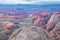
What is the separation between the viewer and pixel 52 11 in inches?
118

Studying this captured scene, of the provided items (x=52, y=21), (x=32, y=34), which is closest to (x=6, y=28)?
(x=32, y=34)

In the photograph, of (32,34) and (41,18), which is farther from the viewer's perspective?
(41,18)

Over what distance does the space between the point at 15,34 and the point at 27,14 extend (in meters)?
0.55

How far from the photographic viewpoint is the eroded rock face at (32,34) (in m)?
2.82

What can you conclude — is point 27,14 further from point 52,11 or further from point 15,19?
point 52,11

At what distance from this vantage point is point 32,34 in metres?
2.84

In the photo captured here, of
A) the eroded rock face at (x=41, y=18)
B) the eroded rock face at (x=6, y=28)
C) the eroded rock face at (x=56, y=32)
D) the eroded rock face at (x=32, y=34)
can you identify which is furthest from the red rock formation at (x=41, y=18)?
the eroded rock face at (x=6, y=28)

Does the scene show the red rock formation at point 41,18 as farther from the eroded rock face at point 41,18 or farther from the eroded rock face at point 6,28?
the eroded rock face at point 6,28

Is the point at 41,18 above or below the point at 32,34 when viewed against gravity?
above

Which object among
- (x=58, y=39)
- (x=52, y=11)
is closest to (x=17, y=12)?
(x=52, y=11)

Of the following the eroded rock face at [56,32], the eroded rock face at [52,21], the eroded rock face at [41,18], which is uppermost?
the eroded rock face at [41,18]

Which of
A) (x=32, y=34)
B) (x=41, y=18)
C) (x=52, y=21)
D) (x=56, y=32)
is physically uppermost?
(x=41, y=18)


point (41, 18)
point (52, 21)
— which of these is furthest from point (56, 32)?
point (41, 18)

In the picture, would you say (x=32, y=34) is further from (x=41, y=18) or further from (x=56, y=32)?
(x=56, y=32)
